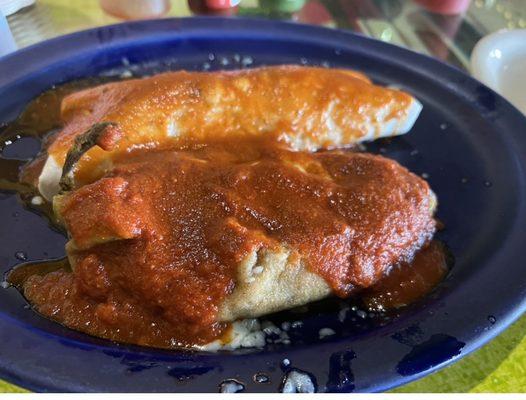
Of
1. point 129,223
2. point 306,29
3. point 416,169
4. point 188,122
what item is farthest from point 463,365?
point 306,29

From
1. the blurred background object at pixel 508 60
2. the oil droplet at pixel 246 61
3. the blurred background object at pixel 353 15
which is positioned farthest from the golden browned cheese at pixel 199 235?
the blurred background object at pixel 353 15

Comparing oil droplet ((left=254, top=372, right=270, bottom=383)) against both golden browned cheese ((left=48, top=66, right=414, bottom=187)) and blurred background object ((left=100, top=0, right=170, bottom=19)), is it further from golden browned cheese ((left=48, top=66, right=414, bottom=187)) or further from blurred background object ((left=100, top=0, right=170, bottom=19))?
blurred background object ((left=100, top=0, right=170, bottom=19))

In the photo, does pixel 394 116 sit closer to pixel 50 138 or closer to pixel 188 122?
pixel 188 122

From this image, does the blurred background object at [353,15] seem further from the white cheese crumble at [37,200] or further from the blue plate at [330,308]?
the white cheese crumble at [37,200]

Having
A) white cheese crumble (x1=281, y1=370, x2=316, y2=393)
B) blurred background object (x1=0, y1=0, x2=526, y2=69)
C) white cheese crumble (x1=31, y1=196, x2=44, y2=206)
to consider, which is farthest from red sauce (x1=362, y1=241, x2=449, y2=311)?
blurred background object (x1=0, y1=0, x2=526, y2=69)

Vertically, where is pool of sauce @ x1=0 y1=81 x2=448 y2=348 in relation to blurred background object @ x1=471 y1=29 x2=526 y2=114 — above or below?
above

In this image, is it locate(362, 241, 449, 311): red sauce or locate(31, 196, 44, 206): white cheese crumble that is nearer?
locate(362, 241, 449, 311): red sauce

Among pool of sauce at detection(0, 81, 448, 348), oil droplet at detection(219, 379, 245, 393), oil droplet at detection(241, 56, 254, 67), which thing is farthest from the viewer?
oil droplet at detection(241, 56, 254, 67)
